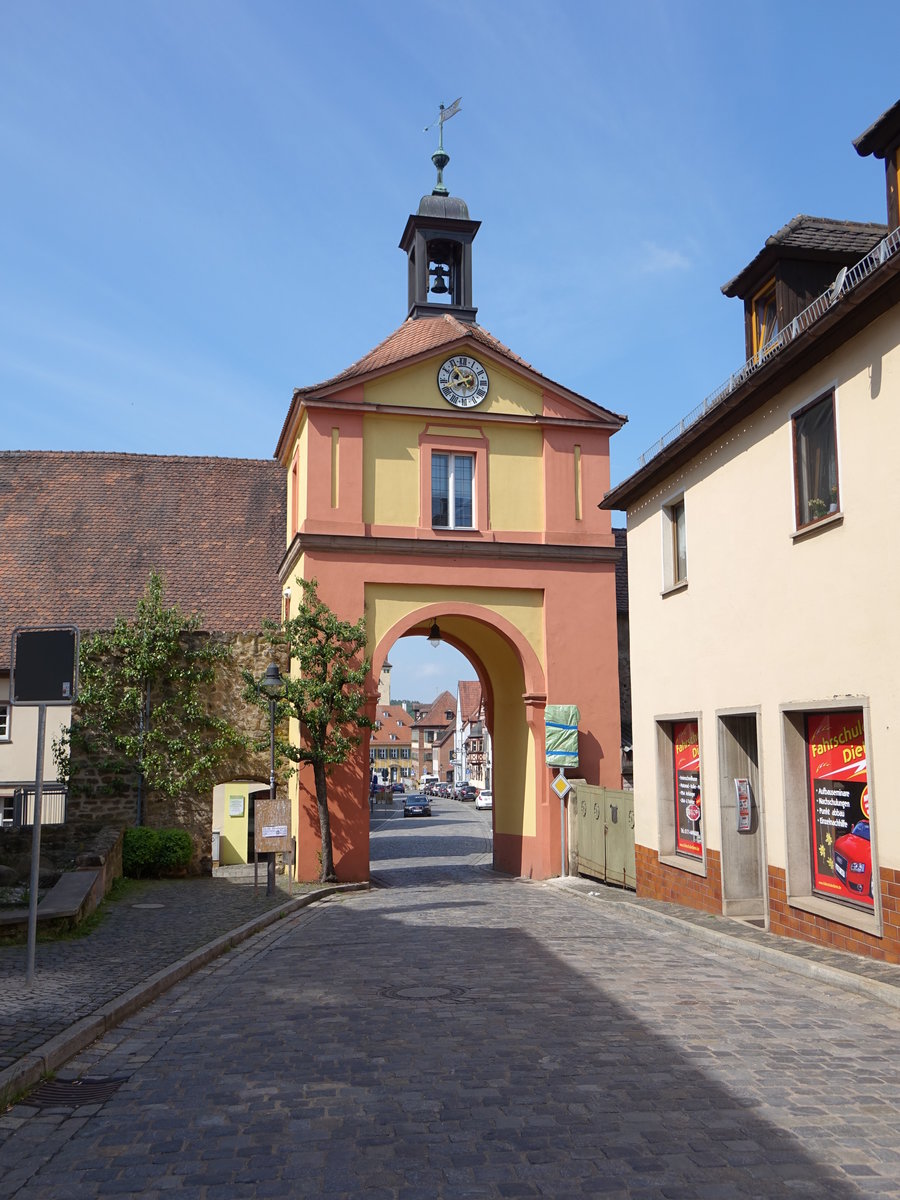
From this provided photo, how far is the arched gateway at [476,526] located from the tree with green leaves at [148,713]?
252 cm

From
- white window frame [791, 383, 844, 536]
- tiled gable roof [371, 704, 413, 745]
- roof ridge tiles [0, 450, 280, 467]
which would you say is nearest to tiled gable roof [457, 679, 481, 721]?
tiled gable roof [371, 704, 413, 745]

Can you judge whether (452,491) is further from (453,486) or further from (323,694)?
(323,694)

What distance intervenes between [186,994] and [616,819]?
37.8ft

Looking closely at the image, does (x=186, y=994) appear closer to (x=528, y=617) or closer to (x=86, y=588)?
(x=528, y=617)

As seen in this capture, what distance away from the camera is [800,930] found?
12320mm

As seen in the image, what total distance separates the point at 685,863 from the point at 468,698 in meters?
108

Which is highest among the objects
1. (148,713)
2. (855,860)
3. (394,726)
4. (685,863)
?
(394,726)

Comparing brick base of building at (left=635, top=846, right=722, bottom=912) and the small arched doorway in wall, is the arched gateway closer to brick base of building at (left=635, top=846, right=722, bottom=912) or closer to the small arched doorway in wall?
the small arched doorway in wall

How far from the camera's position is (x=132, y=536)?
2966 centimetres

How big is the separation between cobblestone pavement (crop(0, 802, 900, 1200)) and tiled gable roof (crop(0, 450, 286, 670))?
16.9 meters

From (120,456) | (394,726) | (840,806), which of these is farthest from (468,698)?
(840,806)

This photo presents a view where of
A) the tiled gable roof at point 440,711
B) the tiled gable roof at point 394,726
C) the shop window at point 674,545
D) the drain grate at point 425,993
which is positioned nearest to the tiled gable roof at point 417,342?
the shop window at point 674,545

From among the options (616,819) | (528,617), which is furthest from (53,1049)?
(528,617)

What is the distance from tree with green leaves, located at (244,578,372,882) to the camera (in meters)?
21.5
